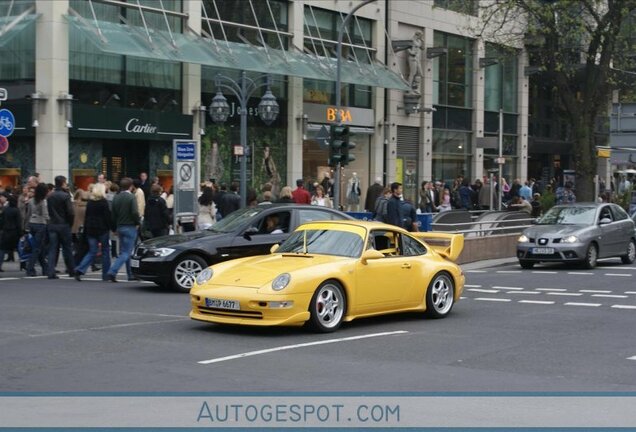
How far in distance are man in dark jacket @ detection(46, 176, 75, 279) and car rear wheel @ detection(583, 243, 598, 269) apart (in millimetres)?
11509

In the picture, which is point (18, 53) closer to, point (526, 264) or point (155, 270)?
point (155, 270)

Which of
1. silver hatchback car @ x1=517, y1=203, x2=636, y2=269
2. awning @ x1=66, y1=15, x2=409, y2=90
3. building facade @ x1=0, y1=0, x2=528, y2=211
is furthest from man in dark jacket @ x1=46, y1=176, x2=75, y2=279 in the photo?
silver hatchback car @ x1=517, y1=203, x2=636, y2=269

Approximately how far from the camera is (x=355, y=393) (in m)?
9.16

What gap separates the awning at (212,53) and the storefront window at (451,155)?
21.9 feet

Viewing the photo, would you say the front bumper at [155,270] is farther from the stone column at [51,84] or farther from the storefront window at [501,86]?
the storefront window at [501,86]

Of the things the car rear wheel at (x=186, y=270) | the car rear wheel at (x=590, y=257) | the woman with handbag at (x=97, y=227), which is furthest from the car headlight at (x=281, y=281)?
the car rear wheel at (x=590, y=257)

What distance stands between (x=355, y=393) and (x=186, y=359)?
97.6 inches

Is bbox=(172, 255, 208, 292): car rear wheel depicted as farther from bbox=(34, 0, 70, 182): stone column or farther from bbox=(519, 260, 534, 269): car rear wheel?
bbox=(34, 0, 70, 182): stone column

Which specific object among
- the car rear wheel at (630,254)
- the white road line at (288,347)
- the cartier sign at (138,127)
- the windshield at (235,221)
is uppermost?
the cartier sign at (138,127)

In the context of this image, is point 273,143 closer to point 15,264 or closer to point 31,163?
point 31,163

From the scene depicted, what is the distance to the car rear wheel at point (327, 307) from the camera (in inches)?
510

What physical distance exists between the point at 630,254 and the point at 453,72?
76.3ft

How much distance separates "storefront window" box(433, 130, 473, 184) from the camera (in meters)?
47.7

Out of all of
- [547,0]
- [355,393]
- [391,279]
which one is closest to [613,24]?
[547,0]
